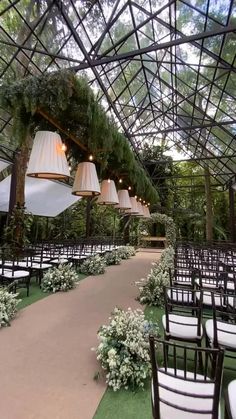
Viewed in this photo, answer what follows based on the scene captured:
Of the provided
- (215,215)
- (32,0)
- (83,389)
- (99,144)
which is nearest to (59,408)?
(83,389)

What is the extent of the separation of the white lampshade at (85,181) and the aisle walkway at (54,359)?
1983mm

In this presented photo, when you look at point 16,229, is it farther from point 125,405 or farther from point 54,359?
point 125,405

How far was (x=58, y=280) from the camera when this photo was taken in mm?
5855

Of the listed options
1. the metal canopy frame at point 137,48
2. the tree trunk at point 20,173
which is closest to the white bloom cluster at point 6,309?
the metal canopy frame at point 137,48

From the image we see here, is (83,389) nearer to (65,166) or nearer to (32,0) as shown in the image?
(65,166)

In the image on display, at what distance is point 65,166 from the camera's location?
11.1 feet

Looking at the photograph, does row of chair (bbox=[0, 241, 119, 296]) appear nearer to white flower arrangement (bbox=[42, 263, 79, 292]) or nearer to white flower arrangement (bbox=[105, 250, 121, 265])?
white flower arrangement (bbox=[42, 263, 79, 292])

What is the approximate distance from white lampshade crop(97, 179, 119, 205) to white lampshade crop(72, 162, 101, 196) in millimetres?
1163

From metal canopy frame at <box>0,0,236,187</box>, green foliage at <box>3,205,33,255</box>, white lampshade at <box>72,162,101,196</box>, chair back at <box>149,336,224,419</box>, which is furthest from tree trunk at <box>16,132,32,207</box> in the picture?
chair back at <box>149,336,224,419</box>

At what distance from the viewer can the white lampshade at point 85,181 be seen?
13.9 feet

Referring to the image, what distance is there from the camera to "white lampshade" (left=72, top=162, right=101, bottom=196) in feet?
13.9

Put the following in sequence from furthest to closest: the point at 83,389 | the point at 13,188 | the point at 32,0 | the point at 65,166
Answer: the point at 13,188 → the point at 32,0 → the point at 65,166 → the point at 83,389

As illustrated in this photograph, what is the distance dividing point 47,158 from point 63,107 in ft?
2.26

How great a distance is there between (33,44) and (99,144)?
362 centimetres
